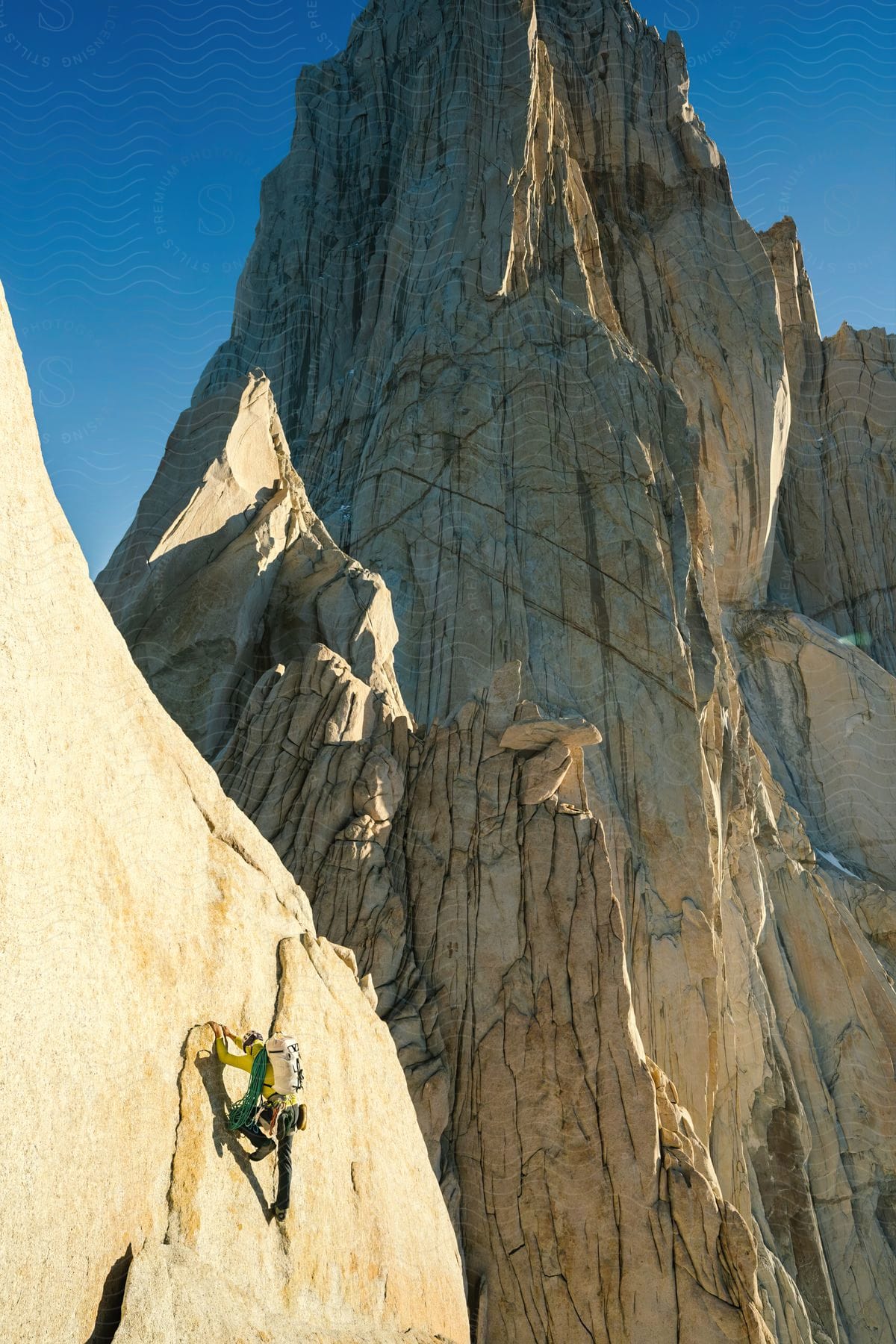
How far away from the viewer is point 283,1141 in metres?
7.79

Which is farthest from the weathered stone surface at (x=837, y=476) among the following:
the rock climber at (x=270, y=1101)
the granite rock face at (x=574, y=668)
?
the rock climber at (x=270, y=1101)

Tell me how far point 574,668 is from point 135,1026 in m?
14.8

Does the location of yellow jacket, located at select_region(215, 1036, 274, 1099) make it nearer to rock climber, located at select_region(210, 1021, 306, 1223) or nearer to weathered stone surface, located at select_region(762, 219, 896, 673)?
rock climber, located at select_region(210, 1021, 306, 1223)

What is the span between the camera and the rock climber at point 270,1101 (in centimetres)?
766

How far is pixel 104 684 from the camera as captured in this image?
774 centimetres

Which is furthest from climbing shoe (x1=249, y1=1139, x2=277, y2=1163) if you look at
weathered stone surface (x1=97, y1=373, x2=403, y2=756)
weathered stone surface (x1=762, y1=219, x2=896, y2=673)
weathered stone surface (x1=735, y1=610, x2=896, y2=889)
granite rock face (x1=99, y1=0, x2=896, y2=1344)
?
weathered stone surface (x1=762, y1=219, x2=896, y2=673)

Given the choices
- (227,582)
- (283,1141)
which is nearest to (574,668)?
(227,582)

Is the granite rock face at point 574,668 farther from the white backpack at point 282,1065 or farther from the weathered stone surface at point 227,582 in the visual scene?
the white backpack at point 282,1065

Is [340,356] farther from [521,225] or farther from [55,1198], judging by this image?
[55,1198]

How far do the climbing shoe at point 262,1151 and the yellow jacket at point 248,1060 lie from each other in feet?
0.95

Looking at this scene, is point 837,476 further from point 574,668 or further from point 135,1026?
point 135,1026

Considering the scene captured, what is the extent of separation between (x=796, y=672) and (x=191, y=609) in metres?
18.7

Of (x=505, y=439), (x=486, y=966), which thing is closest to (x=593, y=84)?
(x=505, y=439)

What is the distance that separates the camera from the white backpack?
7668 mm
